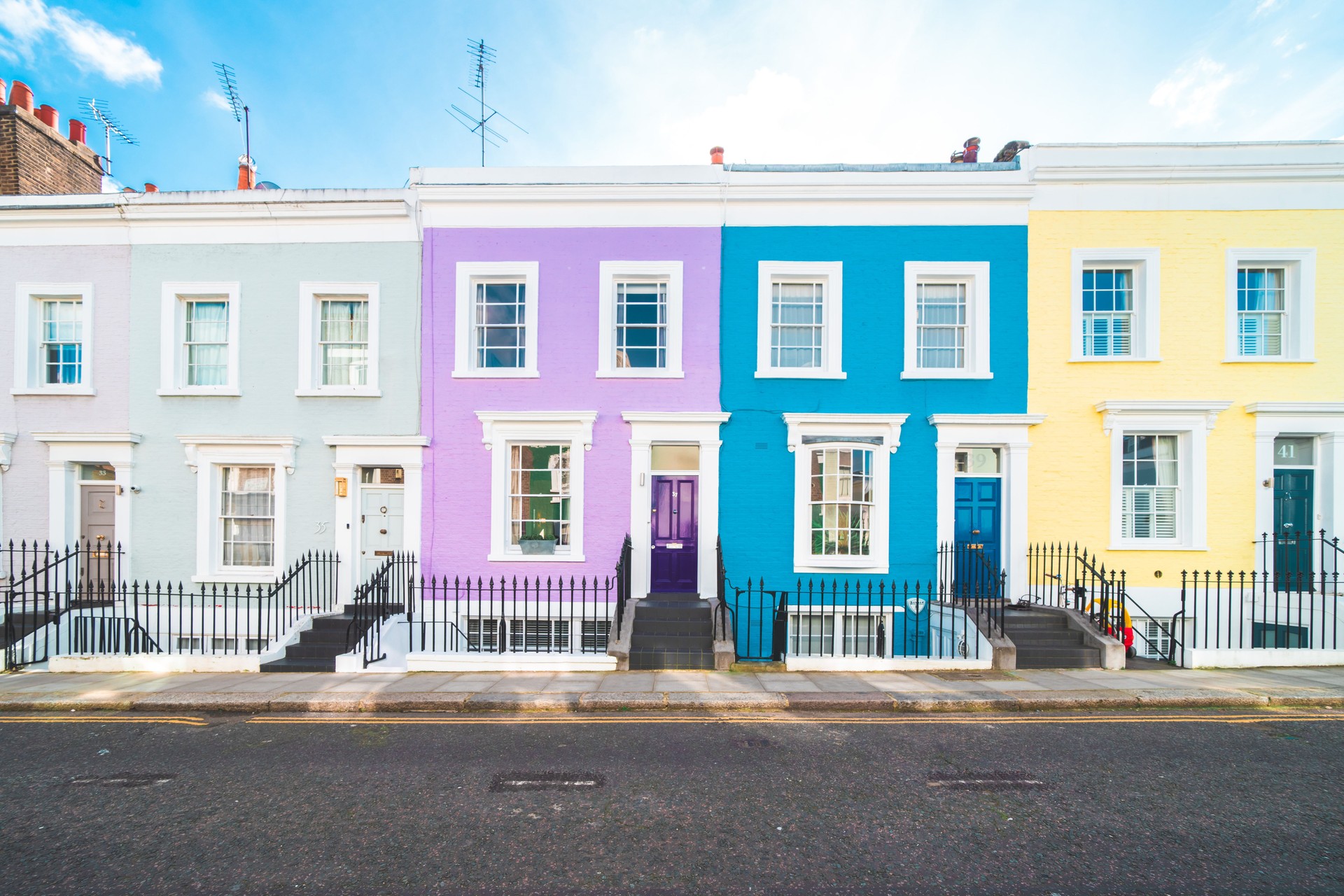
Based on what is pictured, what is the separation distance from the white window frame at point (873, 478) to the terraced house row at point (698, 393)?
0.17ft

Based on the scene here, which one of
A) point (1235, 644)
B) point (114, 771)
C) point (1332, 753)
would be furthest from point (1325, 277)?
point (114, 771)

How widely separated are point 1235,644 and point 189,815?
14.8 m

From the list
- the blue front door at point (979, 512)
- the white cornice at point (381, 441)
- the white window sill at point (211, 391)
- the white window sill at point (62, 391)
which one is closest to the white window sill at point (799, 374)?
the blue front door at point (979, 512)

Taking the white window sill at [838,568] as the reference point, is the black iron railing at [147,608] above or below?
below

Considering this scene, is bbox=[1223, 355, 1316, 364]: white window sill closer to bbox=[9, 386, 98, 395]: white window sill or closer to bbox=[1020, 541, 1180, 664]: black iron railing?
bbox=[1020, 541, 1180, 664]: black iron railing

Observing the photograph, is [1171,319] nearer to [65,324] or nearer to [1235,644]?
[1235,644]

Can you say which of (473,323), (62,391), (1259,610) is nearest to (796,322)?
(473,323)

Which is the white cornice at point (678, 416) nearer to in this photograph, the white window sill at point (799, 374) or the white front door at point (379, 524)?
the white window sill at point (799, 374)

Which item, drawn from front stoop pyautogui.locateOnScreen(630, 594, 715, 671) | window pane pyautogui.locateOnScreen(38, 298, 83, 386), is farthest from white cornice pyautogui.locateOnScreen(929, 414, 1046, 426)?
window pane pyautogui.locateOnScreen(38, 298, 83, 386)

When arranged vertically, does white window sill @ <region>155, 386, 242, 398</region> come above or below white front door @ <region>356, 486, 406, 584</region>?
above

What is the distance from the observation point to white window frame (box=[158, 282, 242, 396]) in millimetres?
10898

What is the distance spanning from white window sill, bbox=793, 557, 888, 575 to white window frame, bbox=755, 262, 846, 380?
11.1 ft

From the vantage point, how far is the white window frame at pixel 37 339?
35.9ft

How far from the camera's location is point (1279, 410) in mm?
10359
